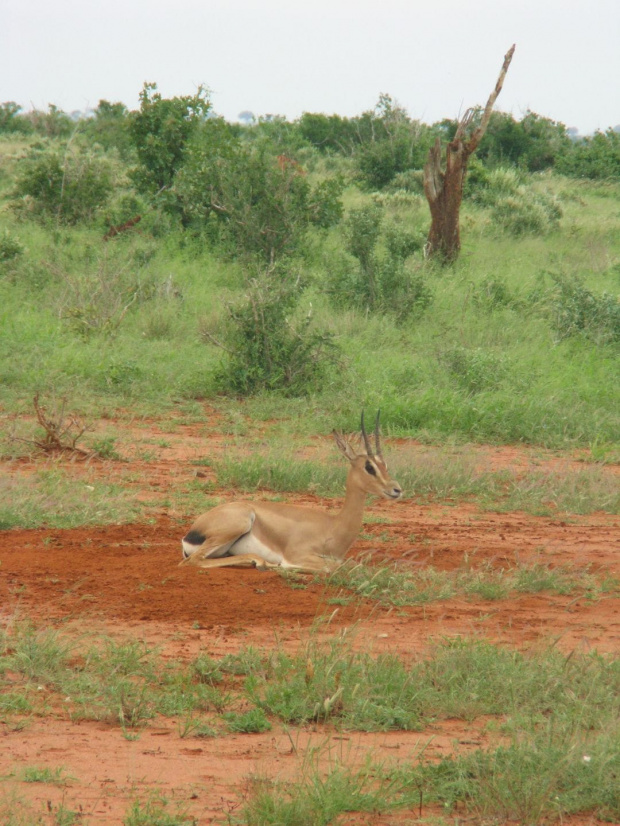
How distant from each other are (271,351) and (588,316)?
4507 mm

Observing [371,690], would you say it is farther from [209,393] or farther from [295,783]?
[209,393]

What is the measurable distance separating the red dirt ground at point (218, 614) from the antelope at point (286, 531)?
18 centimetres

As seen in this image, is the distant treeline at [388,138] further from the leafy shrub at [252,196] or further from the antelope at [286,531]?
the antelope at [286,531]

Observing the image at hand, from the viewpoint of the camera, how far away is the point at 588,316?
44.1 ft

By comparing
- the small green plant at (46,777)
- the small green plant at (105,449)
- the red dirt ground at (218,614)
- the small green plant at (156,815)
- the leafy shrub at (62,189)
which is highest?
the leafy shrub at (62,189)

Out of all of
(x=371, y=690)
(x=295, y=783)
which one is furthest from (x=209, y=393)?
(x=295, y=783)

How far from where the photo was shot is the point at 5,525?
6.62 meters

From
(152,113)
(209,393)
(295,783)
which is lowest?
(209,393)

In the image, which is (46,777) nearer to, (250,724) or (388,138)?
(250,724)

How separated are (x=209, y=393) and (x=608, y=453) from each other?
396 centimetres

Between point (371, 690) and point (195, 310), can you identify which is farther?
point (195, 310)

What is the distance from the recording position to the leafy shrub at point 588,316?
13.3m

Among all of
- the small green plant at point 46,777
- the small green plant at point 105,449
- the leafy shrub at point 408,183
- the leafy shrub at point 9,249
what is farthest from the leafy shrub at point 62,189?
the small green plant at point 46,777

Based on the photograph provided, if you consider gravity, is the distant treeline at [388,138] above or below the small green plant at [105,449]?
above
